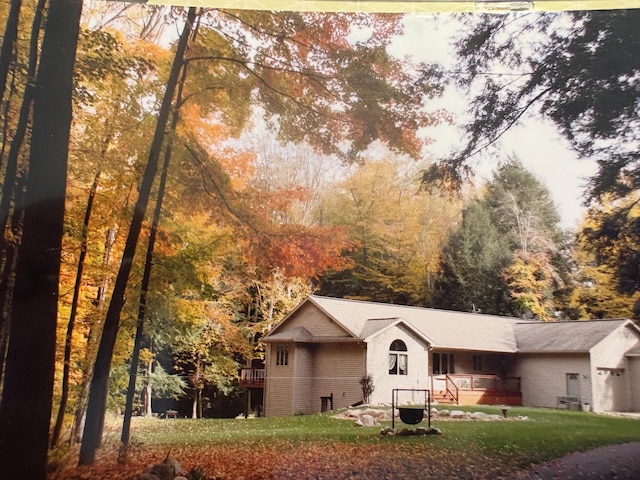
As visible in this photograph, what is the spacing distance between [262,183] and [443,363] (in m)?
1.43

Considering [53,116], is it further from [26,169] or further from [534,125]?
Answer: [534,125]

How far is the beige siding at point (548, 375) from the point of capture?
3342 millimetres

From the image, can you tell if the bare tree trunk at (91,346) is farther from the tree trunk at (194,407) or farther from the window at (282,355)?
the window at (282,355)

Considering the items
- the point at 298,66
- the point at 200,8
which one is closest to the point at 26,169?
the point at 200,8

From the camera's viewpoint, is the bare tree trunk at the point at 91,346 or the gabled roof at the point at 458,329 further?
the gabled roof at the point at 458,329

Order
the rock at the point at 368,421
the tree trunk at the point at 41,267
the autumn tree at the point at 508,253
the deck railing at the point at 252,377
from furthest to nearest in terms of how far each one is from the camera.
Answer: the autumn tree at the point at 508,253 < the deck railing at the point at 252,377 < the rock at the point at 368,421 < the tree trunk at the point at 41,267

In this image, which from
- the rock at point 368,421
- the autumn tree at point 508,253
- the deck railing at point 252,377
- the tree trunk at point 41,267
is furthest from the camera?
the autumn tree at point 508,253

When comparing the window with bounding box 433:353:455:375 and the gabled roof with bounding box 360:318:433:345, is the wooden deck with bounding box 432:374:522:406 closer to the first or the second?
the window with bounding box 433:353:455:375

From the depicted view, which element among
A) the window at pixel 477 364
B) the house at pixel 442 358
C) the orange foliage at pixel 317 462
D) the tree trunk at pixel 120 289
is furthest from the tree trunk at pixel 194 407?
the window at pixel 477 364

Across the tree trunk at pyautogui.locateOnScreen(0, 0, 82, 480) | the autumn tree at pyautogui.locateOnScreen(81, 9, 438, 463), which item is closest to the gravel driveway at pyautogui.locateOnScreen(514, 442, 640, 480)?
the autumn tree at pyautogui.locateOnScreen(81, 9, 438, 463)

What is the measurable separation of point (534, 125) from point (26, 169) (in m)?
2.88

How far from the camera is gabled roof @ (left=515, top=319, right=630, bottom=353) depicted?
3.40 meters

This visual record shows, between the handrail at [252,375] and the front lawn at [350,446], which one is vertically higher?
the handrail at [252,375]

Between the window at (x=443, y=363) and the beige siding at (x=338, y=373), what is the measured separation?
40cm
